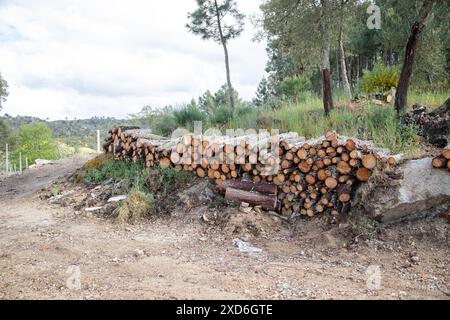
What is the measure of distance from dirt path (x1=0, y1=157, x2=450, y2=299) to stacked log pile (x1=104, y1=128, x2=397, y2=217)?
1.53 feet

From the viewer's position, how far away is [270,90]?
28656 mm

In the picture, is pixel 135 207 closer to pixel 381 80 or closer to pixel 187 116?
pixel 187 116

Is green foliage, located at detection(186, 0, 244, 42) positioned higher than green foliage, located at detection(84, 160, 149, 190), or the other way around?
green foliage, located at detection(186, 0, 244, 42)

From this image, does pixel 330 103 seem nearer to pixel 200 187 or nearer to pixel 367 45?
pixel 200 187

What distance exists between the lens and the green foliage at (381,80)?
11.1 metres

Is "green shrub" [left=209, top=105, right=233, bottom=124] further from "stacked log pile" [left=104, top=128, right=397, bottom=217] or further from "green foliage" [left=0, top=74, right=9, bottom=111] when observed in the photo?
"green foliage" [left=0, top=74, right=9, bottom=111]

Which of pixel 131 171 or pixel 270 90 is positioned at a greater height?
pixel 270 90

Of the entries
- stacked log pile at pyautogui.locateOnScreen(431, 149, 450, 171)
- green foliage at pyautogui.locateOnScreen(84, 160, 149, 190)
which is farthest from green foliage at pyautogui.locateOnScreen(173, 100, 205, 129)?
stacked log pile at pyautogui.locateOnScreen(431, 149, 450, 171)

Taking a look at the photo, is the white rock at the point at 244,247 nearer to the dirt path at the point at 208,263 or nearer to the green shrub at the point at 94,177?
the dirt path at the point at 208,263

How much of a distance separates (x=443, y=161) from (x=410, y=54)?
3551mm

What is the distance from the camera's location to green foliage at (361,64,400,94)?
11.1m
